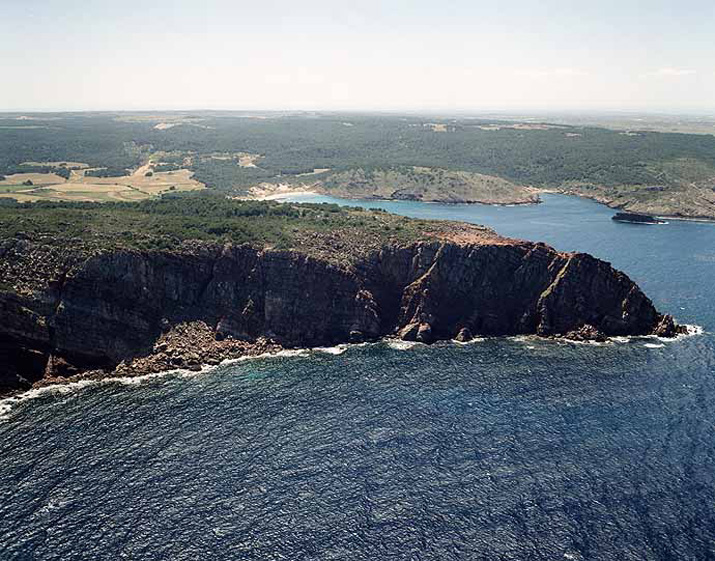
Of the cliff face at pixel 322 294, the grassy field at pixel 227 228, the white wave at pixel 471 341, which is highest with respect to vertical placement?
the grassy field at pixel 227 228

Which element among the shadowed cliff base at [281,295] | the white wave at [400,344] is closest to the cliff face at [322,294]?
the shadowed cliff base at [281,295]

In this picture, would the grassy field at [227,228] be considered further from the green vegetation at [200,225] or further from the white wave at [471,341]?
the white wave at [471,341]

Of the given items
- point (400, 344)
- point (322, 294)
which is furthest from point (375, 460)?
point (322, 294)

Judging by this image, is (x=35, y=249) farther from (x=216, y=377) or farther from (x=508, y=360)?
(x=508, y=360)

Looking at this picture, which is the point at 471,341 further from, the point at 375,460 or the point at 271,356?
the point at 375,460

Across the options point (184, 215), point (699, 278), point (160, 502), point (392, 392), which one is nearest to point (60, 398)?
point (160, 502)

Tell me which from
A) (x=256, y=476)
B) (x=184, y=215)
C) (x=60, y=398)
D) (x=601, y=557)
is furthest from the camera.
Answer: (x=184, y=215)

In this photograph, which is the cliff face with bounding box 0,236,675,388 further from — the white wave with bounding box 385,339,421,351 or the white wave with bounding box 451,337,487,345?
the white wave with bounding box 385,339,421,351
